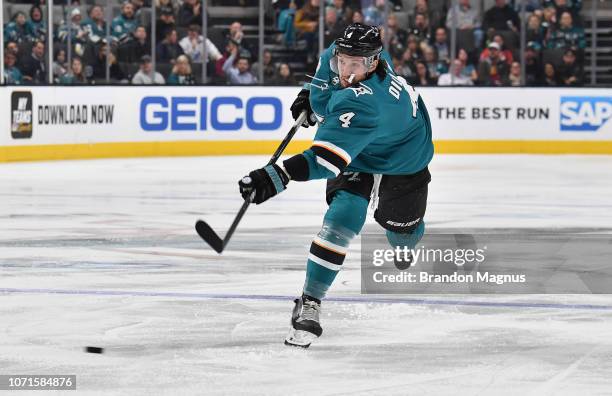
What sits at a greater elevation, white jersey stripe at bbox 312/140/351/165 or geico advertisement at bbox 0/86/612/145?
white jersey stripe at bbox 312/140/351/165

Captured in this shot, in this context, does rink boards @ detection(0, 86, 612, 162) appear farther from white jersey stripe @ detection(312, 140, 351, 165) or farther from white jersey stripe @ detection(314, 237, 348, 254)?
white jersey stripe @ detection(312, 140, 351, 165)

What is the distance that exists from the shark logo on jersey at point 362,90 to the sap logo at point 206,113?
1251 cm

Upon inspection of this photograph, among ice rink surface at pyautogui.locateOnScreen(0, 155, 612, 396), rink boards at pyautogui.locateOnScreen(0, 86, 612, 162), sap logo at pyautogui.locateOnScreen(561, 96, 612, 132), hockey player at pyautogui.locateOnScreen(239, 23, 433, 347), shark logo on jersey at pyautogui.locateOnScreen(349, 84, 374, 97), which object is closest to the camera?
ice rink surface at pyautogui.locateOnScreen(0, 155, 612, 396)

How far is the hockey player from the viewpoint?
4.73 m

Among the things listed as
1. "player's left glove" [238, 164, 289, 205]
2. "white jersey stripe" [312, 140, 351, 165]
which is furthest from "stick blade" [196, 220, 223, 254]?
"white jersey stripe" [312, 140, 351, 165]

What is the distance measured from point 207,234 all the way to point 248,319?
0.51 metres

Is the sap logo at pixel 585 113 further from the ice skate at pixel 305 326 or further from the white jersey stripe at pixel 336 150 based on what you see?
the white jersey stripe at pixel 336 150

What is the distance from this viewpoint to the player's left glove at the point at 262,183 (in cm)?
458

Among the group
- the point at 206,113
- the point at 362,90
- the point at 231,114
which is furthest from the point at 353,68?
the point at 231,114

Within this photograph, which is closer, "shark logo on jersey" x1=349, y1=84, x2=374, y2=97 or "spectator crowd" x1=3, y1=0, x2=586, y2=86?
"shark logo on jersey" x1=349, y1=84, x2=374, y2=97

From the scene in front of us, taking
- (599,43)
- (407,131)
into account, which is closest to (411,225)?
(407,131)

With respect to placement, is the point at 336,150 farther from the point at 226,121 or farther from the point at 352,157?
the point at 226,121

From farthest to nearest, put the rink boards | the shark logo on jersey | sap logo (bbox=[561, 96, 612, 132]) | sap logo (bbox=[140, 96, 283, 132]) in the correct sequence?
sap logo (bbox=[561, 96, 612, 132]), sap logo (bbox=[140, 96, 283, 132]), the rink boards, the shark logo on jersey

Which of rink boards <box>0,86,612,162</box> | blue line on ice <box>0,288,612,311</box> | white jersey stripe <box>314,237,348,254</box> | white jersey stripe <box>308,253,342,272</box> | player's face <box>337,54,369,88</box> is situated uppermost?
player's face <box>337,54,369,88</box>
